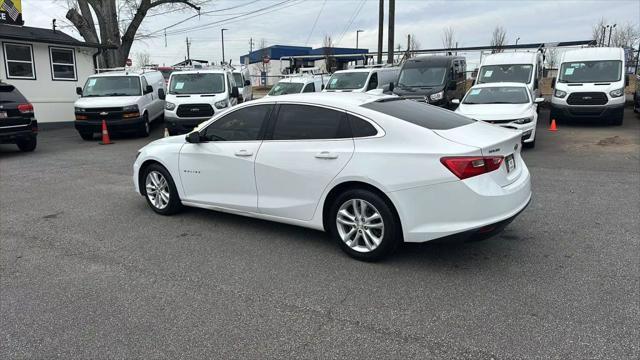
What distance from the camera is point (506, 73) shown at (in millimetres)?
16594

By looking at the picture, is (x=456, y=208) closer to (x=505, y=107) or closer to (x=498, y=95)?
(x=505, y=107)

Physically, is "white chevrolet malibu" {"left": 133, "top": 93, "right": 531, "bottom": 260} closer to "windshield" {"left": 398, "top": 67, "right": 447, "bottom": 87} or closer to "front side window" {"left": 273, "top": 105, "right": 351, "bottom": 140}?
"front side window" {"left": 273, "top": 105, "right": 351, "bottom": 140}

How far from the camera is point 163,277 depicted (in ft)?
14.4

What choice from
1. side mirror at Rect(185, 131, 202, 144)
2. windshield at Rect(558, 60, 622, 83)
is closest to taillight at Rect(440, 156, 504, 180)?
side mirror at Rect(185, 131, 202, 144)

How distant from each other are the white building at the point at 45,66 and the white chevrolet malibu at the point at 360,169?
15.6 meters

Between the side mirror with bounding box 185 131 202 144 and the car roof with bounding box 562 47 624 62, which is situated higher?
the car roof with bounding box 562 47 624 62

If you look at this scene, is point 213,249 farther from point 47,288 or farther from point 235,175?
point 47,288

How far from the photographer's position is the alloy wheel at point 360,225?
4453 mm

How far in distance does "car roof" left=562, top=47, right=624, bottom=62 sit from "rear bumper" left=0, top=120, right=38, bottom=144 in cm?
1637

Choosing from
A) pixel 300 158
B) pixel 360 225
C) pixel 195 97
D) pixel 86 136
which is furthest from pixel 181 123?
pixel 360 225

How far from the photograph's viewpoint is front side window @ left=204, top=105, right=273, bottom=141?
5.33m

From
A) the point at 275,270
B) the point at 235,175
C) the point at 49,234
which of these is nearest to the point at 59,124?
the point at 49,234

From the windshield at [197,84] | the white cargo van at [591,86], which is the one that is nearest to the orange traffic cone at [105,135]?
the windshield at [197,84]

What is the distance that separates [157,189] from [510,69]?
14.1 m
